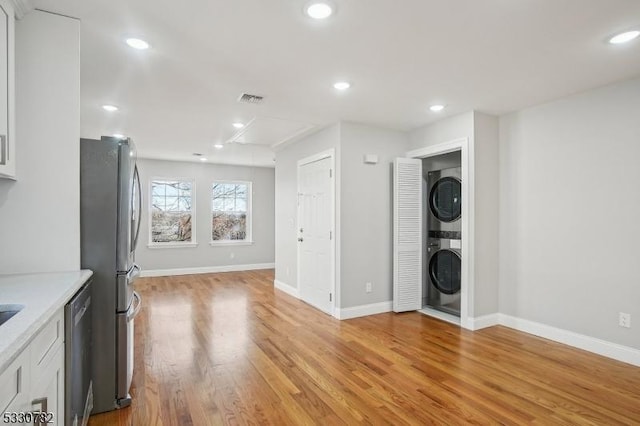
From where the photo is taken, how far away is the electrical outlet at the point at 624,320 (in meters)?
2.97

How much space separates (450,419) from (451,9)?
8.14 ft

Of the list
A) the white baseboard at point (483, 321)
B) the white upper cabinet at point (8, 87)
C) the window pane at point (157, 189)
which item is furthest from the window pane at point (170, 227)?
the white baseboard at point (483, 321)

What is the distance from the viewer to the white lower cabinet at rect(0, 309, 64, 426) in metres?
0.99

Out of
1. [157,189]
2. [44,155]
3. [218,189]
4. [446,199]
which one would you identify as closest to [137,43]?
[44,155]

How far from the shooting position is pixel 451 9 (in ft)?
6.51

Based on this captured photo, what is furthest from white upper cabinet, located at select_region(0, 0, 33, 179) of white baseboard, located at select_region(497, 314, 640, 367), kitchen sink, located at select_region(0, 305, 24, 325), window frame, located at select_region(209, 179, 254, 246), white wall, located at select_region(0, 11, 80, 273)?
window frame, located at select_region(209, 179, 254, 246)

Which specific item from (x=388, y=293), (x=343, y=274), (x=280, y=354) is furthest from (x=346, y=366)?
(x=388, y=293)

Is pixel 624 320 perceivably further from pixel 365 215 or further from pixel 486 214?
pixel 365 215

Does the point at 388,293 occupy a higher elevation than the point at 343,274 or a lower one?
lower

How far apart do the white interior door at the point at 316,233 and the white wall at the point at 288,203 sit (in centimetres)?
24

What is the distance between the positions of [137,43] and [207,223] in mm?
5649

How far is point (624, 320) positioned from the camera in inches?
118

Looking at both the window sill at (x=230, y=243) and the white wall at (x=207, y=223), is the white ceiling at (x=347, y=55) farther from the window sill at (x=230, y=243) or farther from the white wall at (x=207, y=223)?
the window sill at (x=230, y=243)

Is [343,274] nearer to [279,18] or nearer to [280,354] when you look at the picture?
[280,354]
